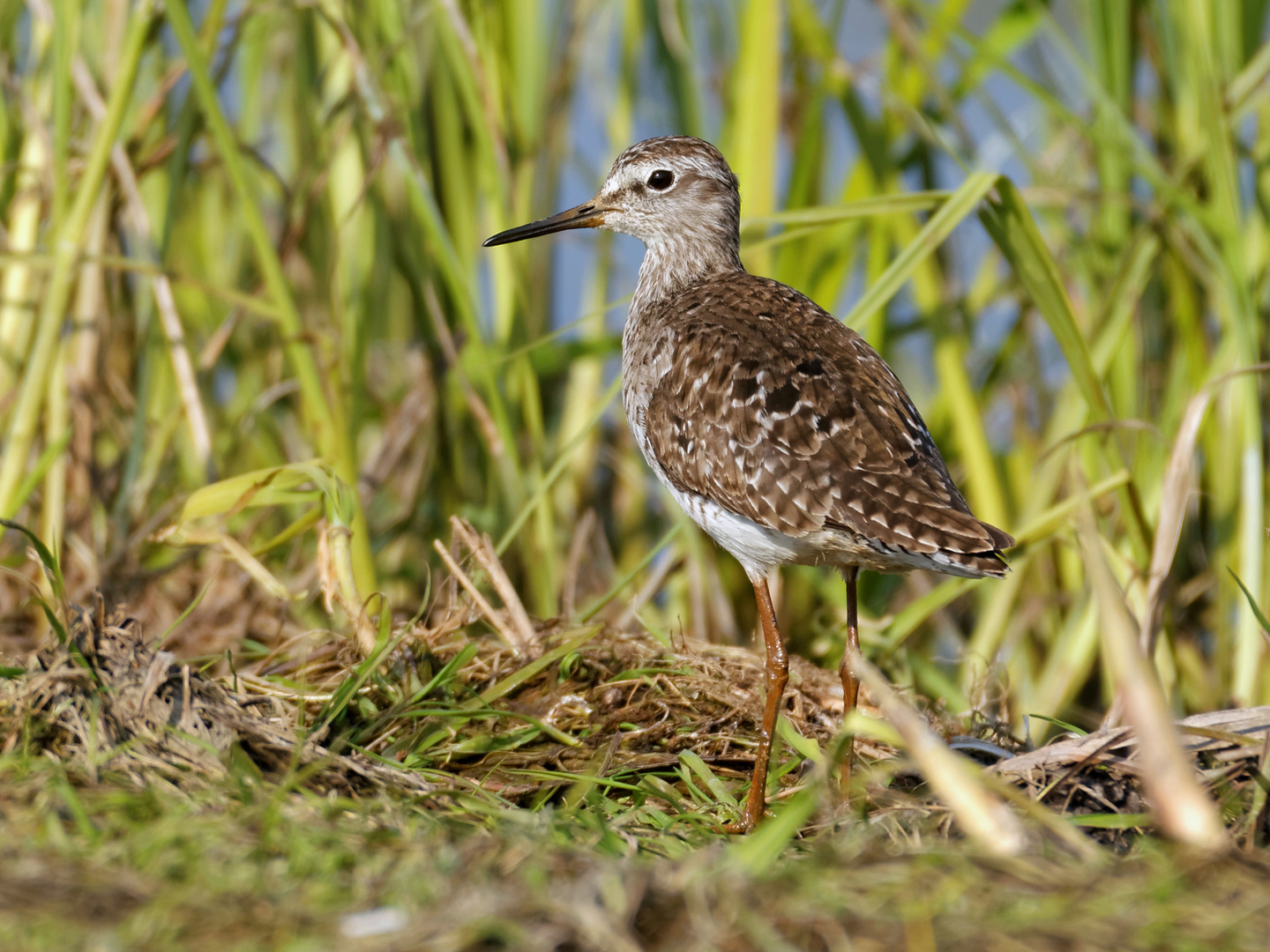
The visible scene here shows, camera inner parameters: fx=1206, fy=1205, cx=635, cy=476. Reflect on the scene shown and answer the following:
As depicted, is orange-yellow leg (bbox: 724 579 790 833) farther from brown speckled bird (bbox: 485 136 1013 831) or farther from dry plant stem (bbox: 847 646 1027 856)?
dry plant stem (bbox: 847 646 1027 856)

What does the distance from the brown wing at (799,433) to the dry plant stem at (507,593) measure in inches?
25.2

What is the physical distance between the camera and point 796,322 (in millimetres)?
4027

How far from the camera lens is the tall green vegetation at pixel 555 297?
423 cm

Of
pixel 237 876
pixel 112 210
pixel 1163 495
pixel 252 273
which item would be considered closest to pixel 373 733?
pixel 237 876

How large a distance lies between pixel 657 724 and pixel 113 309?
3.28m

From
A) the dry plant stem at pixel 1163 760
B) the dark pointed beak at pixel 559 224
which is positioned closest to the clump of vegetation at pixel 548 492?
the dry plant stem at pixel 1163 760

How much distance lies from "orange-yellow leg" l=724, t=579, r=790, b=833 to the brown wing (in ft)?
1.20

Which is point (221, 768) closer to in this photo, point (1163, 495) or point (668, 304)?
point (668, 304)

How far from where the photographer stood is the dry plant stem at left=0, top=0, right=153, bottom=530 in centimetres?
408

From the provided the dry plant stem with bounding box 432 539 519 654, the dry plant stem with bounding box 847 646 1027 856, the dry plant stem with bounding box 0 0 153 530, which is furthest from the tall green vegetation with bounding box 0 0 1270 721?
the dry plant stem with bounding box 847 646 1027 856

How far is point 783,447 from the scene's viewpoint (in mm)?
3580

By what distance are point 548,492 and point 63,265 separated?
6.47 feet

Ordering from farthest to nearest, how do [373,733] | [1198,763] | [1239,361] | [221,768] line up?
[1239,361] → [373,733] → [1198,763] → [221,768]

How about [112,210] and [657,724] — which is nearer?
[657,724]
